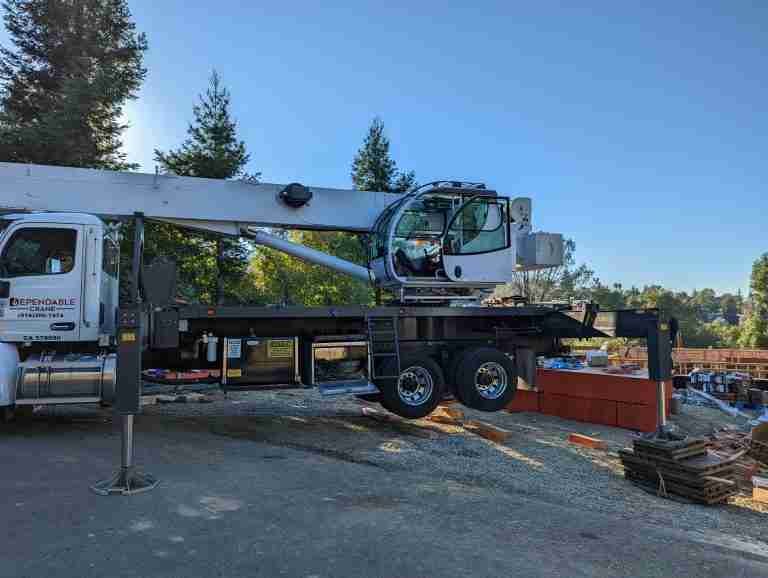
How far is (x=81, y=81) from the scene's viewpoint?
58.4ft

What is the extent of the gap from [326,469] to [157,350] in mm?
3647

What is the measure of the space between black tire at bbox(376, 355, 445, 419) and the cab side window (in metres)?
4.89

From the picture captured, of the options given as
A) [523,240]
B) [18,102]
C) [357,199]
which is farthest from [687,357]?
[18,102]

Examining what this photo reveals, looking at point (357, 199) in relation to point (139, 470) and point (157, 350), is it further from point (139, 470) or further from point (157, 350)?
point (139, 470)

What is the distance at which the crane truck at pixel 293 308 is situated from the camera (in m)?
7.59

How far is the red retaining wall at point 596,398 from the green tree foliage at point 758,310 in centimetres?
3863

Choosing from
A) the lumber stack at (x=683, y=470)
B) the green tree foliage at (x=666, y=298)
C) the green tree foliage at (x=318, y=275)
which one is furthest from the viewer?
the green tree foliage at (x=666, y=298)

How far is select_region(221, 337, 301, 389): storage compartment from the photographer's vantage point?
809 centimetres

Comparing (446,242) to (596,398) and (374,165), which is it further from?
(374,165)

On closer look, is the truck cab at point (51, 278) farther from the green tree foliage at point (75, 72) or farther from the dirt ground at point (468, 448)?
the green tree foliage at point (75, 72)

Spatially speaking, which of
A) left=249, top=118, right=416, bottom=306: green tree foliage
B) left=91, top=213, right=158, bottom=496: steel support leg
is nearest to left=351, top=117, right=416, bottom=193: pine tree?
left=249, top=118, right=416, bottom=306: green tree foliage

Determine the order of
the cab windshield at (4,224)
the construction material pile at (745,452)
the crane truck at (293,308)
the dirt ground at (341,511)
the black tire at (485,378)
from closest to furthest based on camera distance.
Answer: the dirt ground at (341,511) < the crane truck at (293,308) < the cab windshield at (4,224) < the construction material pile at (745,452) < the black tire at (485,378)

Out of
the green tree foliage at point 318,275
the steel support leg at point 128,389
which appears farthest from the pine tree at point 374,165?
the steel support leg at point 128,389

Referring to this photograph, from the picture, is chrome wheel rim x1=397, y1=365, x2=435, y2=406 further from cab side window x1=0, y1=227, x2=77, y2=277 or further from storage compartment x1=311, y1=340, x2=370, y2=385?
cab side window x1=0, y1=227, x2=77, y2=277
